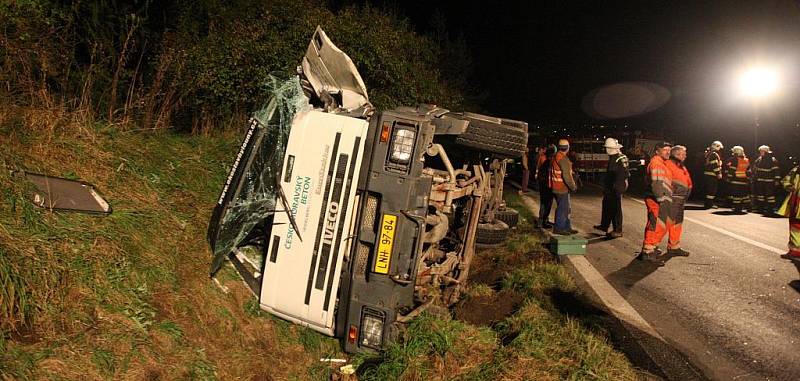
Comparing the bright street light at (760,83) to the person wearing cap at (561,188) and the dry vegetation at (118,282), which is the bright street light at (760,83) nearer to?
the person wearing cap at (561,188)

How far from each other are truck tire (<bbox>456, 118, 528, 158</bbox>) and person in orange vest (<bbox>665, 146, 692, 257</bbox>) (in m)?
3.60

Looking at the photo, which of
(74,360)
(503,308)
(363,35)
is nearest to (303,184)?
(74,360)

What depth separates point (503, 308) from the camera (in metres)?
Answer: 4.83

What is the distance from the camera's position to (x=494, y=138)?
4.82 metres

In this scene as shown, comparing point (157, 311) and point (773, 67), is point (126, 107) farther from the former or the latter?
point (773, 67)

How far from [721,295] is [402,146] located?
13.4 feet

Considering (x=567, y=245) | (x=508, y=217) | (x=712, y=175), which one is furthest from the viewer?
(x=712, y=175)

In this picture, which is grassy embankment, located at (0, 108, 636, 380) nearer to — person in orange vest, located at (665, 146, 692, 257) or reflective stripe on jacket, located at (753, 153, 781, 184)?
person in orange vest, located at (665, 146, 692, 257)

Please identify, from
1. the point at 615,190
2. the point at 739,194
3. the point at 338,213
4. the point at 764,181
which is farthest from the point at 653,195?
the point at 764,181

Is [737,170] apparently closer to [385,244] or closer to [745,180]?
[745,180]

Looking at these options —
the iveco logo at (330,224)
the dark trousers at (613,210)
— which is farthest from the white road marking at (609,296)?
the iveco logo at (330,224)

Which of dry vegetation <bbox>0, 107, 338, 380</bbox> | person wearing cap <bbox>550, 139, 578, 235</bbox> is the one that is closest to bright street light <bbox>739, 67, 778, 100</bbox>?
person wearing cap <bbox>550, 139, 578, 235</bbox>

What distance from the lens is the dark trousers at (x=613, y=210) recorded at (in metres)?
8.62

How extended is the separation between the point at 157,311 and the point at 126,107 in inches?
113
